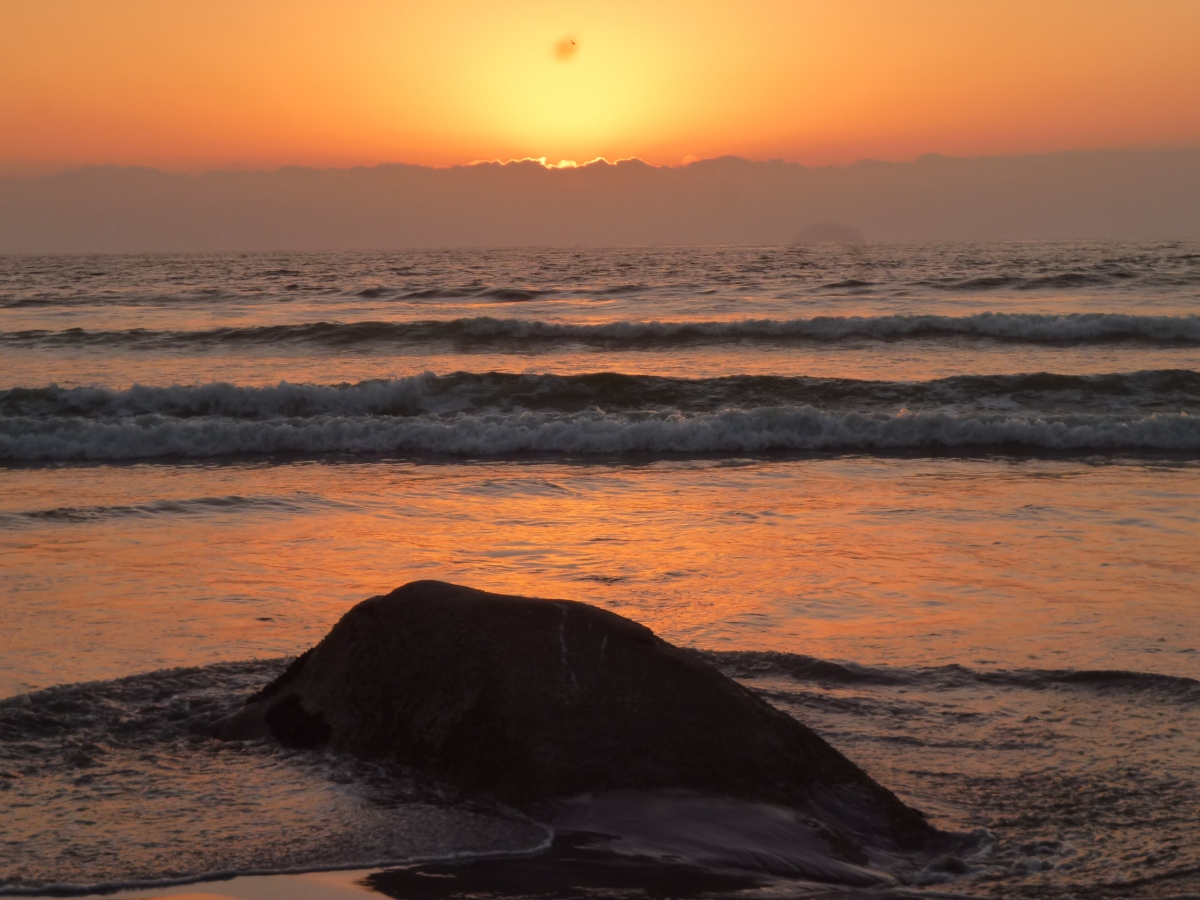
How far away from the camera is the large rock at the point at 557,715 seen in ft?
11.9

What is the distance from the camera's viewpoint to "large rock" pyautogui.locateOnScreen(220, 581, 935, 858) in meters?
3.62

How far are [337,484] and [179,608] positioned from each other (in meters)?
4.41

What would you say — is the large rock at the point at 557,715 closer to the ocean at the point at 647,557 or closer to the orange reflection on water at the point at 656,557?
the ocean at the point at 647,557

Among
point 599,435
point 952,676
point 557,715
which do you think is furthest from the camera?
point 599,435

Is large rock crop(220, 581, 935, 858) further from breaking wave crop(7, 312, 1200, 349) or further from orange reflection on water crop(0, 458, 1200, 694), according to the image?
breaking wave crop(7, 312, 1200, 349)

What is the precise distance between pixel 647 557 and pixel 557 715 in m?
3.97

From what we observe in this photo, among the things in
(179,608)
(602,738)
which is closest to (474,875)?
(602,738)

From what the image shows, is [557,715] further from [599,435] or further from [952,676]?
[599,435]

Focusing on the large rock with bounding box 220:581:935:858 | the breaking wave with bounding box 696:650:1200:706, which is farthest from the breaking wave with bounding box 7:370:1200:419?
the large rock with bounding box 220:581:935:858

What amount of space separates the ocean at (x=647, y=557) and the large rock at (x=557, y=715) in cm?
16

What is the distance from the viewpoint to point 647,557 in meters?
7.65

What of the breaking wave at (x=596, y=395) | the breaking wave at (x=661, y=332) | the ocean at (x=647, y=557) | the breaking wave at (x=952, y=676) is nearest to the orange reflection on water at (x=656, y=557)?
the ocean at (x=647, y=557)

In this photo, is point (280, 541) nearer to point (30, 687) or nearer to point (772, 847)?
point (30, 687)

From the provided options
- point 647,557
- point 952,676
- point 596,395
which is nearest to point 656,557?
point 647,557
